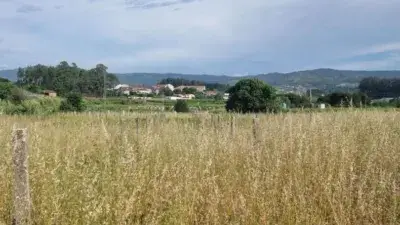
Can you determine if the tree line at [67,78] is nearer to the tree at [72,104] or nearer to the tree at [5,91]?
the tree at [5,91]

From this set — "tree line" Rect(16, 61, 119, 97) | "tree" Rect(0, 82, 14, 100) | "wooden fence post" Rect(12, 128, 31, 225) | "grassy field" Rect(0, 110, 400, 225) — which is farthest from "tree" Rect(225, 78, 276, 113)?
"tree line" Rect(16, 61, 119, 97)

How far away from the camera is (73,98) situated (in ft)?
188

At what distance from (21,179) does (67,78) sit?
12352 cm

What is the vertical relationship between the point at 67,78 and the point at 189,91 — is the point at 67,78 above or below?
above

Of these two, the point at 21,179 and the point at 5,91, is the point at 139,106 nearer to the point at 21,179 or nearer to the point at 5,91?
the point at 5,91

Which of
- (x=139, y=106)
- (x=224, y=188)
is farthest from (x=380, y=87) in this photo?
(x=139, y=106)

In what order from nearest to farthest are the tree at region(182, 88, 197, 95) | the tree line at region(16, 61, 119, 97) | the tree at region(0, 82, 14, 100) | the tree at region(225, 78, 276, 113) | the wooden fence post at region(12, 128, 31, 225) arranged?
1. the wooden fence post at region(12, 128, 31, 225)
2. the tree at region(225, 78, 276, 113)
3. the tree at region(0, 82, 14, 100)
4. the tree line at region(16, 61, 119, 97)
5. the tree at region(182, 88, 197, 95)

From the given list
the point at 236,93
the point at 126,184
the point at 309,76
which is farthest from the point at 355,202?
the point at 309,76

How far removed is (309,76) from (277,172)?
18851 cm

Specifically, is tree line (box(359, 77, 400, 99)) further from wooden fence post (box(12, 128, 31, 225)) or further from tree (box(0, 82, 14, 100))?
tree (box(0, 82, 14, 100))

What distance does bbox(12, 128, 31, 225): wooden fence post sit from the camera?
4.02m

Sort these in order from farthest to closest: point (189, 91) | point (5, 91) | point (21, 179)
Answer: point (189, 91) < point (5, 91) < point (21, 179)

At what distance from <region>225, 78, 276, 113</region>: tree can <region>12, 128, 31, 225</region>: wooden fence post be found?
42.1 metres

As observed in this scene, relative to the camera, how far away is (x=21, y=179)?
13.4 feet
